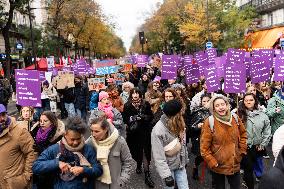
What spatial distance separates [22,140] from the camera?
4.65m

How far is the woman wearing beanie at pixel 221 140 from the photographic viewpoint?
5250 millimetres

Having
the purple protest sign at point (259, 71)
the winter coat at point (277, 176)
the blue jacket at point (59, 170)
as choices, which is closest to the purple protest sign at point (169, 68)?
the purple protest sign at point (259, 71)

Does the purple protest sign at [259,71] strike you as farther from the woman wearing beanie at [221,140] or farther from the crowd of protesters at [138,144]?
the woman wearing beanie at [221,140]

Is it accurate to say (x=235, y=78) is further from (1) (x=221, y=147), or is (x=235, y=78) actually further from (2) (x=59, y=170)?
(2) (x=59, y=170)

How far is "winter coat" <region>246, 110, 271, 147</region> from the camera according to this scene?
247 inches

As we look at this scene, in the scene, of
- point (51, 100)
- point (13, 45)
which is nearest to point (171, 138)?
point (51, 100)

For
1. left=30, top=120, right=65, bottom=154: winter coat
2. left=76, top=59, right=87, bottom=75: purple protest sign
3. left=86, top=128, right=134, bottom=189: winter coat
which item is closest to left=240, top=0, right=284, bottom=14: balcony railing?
left=76, top=59, right=87, bottom=75: purple protest sign

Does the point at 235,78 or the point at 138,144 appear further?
the point at 235,78

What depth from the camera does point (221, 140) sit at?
17.3ft

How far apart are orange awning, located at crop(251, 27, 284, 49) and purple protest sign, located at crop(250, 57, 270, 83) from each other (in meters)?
24.0

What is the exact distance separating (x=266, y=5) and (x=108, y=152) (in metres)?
41.2

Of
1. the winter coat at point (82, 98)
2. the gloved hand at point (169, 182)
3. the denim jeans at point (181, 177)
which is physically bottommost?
Answer: the denim jeans at point (181, 177)

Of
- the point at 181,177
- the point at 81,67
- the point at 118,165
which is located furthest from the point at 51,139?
the point at 81,67

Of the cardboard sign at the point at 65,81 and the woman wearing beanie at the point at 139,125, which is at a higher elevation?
the cardboard sign at the point at 65,81
